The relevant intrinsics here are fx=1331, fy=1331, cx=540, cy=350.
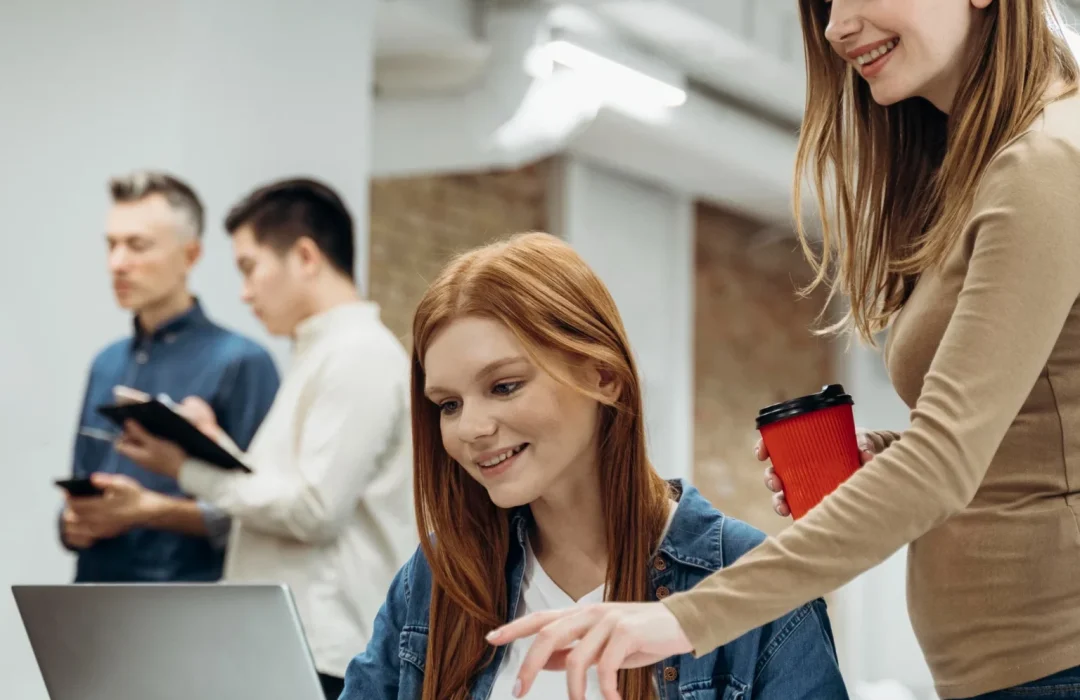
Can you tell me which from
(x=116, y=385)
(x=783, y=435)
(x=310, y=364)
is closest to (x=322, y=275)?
(x=310, y=364)

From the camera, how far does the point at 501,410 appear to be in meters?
1.46

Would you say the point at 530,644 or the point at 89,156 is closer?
the point at 530,644

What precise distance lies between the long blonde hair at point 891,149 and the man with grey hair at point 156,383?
1.98 m

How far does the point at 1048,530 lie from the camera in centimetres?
112

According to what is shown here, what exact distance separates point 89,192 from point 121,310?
1.07 feet

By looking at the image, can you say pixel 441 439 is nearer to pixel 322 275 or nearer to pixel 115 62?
pixel 322 275

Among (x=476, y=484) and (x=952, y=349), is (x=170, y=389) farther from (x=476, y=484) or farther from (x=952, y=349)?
(x=952, y=349)

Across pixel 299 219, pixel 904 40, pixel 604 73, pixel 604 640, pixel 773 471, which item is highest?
pixel 604 73

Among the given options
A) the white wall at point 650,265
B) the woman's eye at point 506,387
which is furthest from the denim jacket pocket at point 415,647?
the white wall at point 650,265

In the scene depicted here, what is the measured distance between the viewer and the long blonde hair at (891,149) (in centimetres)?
120

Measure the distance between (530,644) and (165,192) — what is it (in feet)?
7.28

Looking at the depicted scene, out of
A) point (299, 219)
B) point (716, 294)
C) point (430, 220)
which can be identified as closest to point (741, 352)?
point (716, 294)

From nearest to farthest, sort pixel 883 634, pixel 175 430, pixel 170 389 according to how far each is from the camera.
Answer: pixel 175 430 → pixel 170 389 → pixel 883 634

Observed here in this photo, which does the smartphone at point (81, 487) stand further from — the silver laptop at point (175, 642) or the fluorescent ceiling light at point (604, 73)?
the fluorescent ceiling light at point (604, 73)
